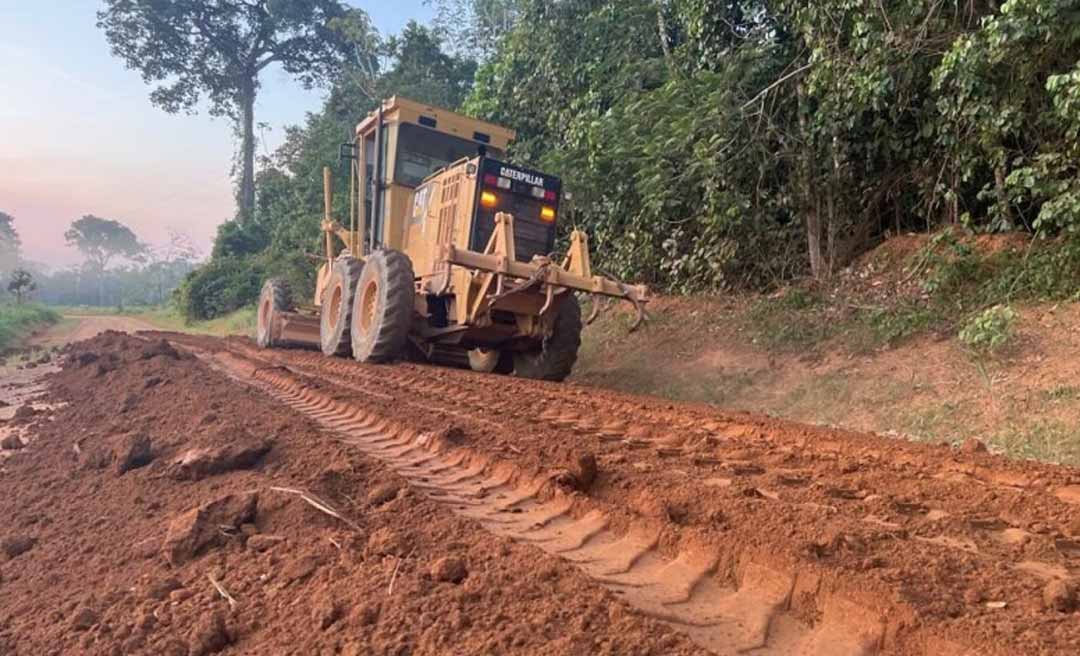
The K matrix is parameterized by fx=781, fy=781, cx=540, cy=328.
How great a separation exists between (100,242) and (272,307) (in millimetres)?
89769

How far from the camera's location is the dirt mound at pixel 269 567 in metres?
1.99

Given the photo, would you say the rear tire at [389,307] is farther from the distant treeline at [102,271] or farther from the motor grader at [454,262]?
the distant treeline at [102,271]

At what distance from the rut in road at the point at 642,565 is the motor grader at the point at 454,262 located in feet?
12.2

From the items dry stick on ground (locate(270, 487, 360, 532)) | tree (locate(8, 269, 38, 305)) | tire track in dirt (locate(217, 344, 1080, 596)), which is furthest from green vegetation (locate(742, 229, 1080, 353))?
tree (locate(8, 269, 38, 305))

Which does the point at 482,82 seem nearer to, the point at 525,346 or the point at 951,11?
the point at 525,346

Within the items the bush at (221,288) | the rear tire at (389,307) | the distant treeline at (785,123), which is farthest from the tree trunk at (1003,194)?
the bush at (221,288)

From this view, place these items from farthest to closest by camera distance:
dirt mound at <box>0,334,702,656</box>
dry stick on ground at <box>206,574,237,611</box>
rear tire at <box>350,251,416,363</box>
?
rear tire at <box>350,251,416,363</box> → dry stick on ground at <box>206,574,237,611</box> → dirt mound at <box>0,334,702,656</box>

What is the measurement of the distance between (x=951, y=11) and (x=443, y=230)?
19.2 ft

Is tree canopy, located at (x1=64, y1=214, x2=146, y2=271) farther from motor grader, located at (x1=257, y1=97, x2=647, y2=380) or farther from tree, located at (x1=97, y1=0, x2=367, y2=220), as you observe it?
motor grader, located at (x1=257, y1=97, x2=647, y2=380)

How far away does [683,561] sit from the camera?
2.52m

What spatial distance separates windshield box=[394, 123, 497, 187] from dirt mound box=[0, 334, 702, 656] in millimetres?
6215

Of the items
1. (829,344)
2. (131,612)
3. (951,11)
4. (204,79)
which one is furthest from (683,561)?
(204,79)

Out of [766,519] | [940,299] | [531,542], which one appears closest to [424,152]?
[940,299]

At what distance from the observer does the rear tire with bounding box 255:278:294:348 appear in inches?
496
